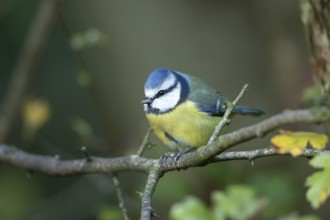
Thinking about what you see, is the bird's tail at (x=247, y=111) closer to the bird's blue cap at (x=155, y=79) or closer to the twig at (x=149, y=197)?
the bird's blue cap at (x=155, y=79)

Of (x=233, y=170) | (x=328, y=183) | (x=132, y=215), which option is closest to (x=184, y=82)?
(x=233, y=170)

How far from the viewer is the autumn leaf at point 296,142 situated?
137 cm

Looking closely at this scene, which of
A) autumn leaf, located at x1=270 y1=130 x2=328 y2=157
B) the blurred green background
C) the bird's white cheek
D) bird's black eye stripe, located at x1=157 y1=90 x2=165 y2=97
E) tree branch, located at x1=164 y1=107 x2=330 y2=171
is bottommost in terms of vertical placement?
the blurred green background

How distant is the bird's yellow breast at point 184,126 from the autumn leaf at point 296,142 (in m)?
1.01

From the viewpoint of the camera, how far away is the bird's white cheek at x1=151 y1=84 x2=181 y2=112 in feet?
8.14

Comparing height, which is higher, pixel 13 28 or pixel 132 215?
pixel 13 28

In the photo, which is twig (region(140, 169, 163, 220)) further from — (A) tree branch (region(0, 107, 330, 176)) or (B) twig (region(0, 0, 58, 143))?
(B) twig (region(0, 0, 58, 143))

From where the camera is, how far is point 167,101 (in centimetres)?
250

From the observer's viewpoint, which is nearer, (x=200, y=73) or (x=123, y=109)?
(x=200, y=73)

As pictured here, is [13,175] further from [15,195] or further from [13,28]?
[13,28]

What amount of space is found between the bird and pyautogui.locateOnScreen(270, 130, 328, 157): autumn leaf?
979mm

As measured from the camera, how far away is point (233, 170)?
3.00 metres

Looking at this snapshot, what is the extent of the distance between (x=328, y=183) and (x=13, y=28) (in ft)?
10.8

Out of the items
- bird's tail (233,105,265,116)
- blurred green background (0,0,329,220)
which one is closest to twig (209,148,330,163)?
bird's tail (233,105,265,116)
